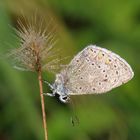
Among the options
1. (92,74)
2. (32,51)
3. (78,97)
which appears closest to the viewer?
(32,51)

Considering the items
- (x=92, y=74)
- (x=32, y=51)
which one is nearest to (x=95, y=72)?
(x=92, y=74)

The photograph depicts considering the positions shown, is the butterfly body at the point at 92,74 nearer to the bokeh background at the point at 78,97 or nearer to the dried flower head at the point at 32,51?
the dried flower head at the point at 32,51

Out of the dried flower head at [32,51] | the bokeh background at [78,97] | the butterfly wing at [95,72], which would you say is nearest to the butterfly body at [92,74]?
the butterfly wing at [95,72]

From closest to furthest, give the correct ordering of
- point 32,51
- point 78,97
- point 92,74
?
point 32,51, point 92,74, point 78,97

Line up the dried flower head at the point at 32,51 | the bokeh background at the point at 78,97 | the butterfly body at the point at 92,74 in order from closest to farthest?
the dried flower head at the point at 32,51, the butterfly body at the point at 92,74, the bokeh background at the point at 78,97

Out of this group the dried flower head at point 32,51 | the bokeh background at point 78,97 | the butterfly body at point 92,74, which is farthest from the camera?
the bokeh background at point 78,97

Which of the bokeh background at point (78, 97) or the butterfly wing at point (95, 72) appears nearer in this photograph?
the butterfly wing at point (95, 72)

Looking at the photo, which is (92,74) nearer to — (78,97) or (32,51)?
(32,51)
